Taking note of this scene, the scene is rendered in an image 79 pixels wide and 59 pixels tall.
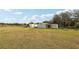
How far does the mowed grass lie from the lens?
6.49 feet

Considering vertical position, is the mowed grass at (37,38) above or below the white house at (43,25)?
below

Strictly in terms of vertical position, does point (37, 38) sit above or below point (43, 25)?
below

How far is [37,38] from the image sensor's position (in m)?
1.99

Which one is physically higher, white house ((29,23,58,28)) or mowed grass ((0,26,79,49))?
white house ((29,23,58,28))

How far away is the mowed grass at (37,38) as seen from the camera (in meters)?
1.98
